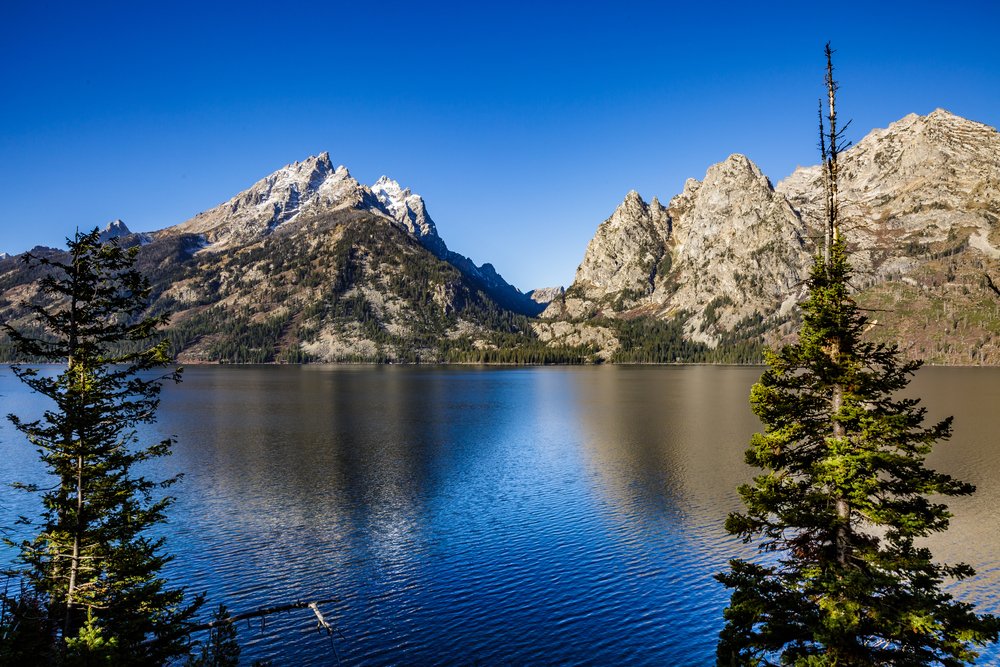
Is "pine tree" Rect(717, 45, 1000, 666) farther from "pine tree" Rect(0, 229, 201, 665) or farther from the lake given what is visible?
"pine tree" Rect(0, 229, 201, 665)

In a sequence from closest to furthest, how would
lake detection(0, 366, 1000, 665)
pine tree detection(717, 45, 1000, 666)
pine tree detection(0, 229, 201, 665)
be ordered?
1. pine tree detection(717, 45, 1000, 666)
2. pine tree detection(0, 229, 201, 665)
3. lake detection(0, 366, 1000, 665)

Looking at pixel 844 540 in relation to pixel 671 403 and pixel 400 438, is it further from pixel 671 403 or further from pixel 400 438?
pixel 671 403

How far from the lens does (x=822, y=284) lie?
858 inches

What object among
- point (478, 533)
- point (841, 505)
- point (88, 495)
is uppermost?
point (841, 505)

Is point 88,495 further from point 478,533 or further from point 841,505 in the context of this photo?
point 841,505

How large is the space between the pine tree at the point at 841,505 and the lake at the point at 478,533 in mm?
11076

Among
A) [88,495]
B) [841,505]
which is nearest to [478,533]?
[88,495]

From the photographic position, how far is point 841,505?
20375 mm

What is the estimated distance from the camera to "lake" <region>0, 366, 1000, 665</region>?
31812mm

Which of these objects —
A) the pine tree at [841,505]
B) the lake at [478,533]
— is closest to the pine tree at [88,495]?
the lake at [478,533]

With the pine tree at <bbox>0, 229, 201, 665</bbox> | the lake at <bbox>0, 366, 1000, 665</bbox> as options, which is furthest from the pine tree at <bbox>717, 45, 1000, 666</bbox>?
the pine tree at <bbox>0, 229, 201, 665</bbox>

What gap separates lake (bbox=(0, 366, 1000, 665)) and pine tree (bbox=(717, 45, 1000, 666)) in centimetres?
1108

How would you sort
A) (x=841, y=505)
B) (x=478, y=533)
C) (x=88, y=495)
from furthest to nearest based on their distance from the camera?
(x=478, y=533)
(x=88, y=495)
(x=841, y=505)

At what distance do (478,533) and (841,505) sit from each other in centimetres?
3349
